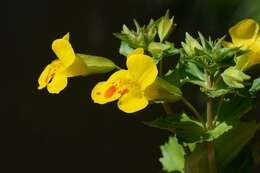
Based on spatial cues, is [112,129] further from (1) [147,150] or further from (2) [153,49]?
(2) [153,49]

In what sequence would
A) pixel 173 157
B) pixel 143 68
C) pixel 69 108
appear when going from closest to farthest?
1. pixel 143 68
2. pixel 173 157
3. pixel 69 108

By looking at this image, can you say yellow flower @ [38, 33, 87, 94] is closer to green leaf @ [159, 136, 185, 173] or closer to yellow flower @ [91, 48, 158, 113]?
yellow flower @ [91, 48, 158, 113]

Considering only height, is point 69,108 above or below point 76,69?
below

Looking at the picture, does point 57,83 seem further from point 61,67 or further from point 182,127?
point 182,127

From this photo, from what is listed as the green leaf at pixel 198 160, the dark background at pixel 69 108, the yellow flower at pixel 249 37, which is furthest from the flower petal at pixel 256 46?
the dark background at pixel 69 108

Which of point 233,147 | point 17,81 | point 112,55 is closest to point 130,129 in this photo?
point 112,55

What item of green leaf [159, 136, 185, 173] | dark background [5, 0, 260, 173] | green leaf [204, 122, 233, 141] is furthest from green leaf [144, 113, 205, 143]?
dark background [5, 0, 260, 173]

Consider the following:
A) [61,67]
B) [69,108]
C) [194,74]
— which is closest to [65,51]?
[61,67]
